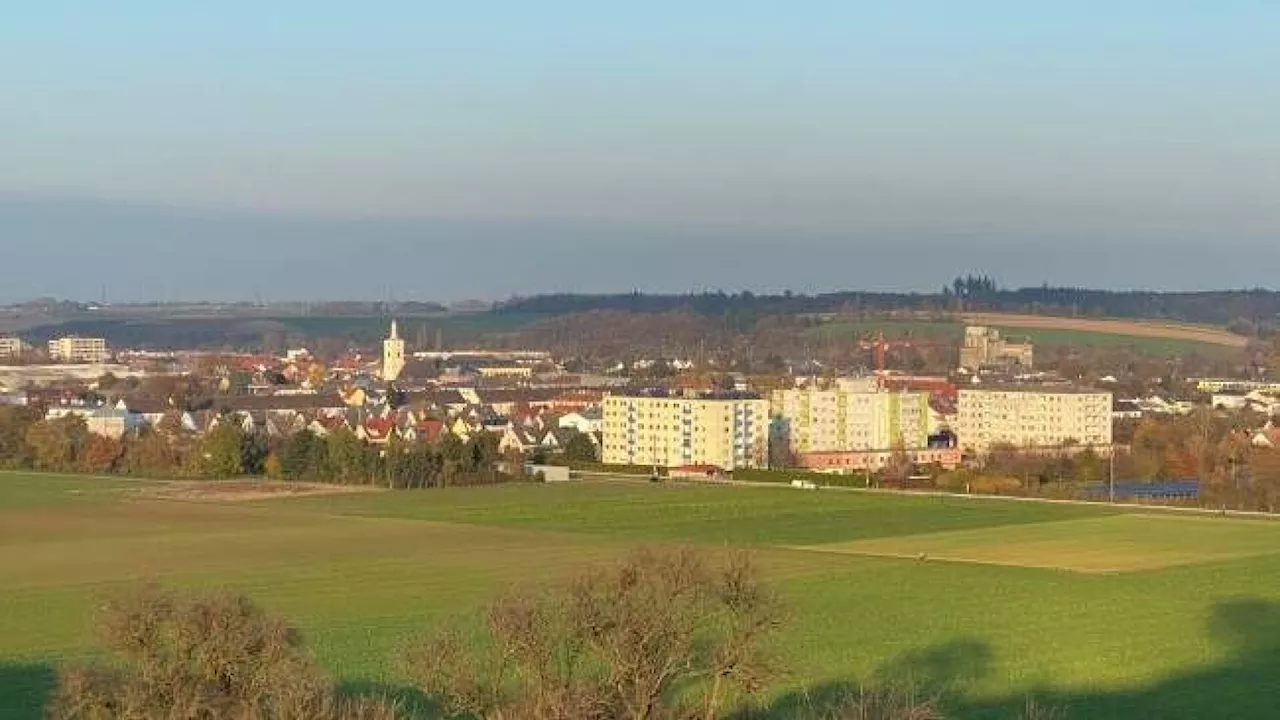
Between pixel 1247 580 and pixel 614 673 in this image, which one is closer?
pixel 614 673

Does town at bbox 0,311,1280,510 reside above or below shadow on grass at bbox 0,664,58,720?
below

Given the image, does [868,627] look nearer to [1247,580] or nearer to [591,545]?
[1247,580]

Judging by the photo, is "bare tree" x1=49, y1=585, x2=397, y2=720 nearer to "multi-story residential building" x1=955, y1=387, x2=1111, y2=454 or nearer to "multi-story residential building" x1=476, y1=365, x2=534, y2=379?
"multi-story residential building" x1=955, y1=387, x2=1111, y2=454

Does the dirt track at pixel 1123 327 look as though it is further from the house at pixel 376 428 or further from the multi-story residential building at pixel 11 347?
the house at pixel 376 428

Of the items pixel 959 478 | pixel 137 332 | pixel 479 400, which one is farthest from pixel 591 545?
pixel 137 332

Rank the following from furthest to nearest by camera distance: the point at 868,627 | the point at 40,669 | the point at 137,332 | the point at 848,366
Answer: the point at 137,332 → the point at 848,366 → the point at 868,627 → the point at 40,669

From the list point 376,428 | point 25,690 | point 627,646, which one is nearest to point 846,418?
point 376,428

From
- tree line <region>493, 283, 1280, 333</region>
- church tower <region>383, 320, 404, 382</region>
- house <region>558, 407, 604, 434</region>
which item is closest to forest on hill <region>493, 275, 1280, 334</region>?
tree line <region>493, 283, 1280, 333</region>
